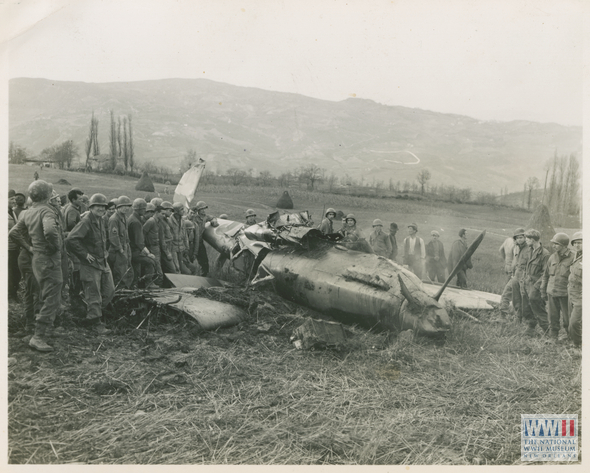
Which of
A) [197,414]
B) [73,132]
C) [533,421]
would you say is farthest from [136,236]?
[533,421]

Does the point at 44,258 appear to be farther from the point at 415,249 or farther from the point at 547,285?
the point at 415,249

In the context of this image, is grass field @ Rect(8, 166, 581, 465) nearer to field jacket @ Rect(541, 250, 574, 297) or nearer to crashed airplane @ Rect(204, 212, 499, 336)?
crashed airplane @ Rect(204, 212, 499, 336)

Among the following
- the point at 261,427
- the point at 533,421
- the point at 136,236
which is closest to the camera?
the point at 261,427

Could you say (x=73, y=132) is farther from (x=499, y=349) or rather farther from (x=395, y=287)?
(x=499, y=349)

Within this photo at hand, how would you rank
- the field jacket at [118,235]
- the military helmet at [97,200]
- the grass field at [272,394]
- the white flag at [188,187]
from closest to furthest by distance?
the grass field at [272,394]
the military helmet at [97,200]
the field jacket at [118,235]
the white flag at [188,187]

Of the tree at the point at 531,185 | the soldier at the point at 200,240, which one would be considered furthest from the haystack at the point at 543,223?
the soldier at the point at 200,240

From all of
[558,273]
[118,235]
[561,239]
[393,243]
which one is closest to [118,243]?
[118,235]

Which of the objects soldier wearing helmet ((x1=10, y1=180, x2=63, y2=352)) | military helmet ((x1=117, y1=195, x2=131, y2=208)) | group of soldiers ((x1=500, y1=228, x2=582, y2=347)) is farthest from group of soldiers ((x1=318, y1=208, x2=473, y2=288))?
soldier wearing helmet ((x1=10, y1=180, x2=63, y2=352))

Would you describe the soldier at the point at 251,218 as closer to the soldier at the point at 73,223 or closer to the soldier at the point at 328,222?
the soldier at the point at 328,222
